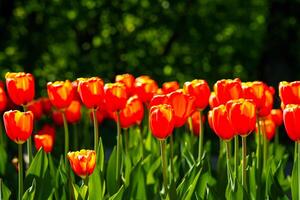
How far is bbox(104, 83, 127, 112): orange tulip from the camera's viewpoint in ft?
12.6

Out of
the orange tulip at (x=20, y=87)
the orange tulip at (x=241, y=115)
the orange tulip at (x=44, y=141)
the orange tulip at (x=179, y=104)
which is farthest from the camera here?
the orange tulip at (x=44, y=141)

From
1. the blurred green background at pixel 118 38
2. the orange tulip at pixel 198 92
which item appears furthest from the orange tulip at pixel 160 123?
the blurred green background at pixel 118 38

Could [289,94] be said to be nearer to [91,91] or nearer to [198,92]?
[198,92]

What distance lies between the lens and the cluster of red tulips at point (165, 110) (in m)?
3.21

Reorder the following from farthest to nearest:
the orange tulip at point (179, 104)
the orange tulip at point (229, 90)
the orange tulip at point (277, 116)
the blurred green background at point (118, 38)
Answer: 1. the blurred green background at point (118, 38)
2. the orange tulip at point (277, 116)
3. the orange tulip at point (229, 90)
4. the orange tulip at point (179, 104)

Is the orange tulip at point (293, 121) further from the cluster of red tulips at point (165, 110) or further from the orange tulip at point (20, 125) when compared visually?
the orange tulip at point (20, 125)

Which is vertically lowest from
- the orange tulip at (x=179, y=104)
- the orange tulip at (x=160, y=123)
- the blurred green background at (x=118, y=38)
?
the orange tulip at (x=160, y=123)

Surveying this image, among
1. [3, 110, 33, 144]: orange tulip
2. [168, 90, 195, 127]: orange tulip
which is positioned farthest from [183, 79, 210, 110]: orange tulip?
[3, 110, 33, 144]: orange tulip

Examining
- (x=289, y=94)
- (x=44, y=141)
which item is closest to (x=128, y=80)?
(x=44, y=141)

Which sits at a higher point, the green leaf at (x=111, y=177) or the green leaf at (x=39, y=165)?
the green leaf at (x=39, y=165)

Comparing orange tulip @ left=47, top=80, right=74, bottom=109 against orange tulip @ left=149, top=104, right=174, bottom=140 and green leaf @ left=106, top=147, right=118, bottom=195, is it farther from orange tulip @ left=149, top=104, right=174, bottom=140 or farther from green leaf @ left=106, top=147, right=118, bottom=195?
orange tulip @ left=149, top=104, right=174, bottom=140

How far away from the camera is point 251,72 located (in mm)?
10539

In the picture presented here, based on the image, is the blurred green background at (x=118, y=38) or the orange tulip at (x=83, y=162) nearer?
the orange tulip at (x=83, y=162)

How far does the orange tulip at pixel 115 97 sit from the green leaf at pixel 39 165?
0.42 meters
